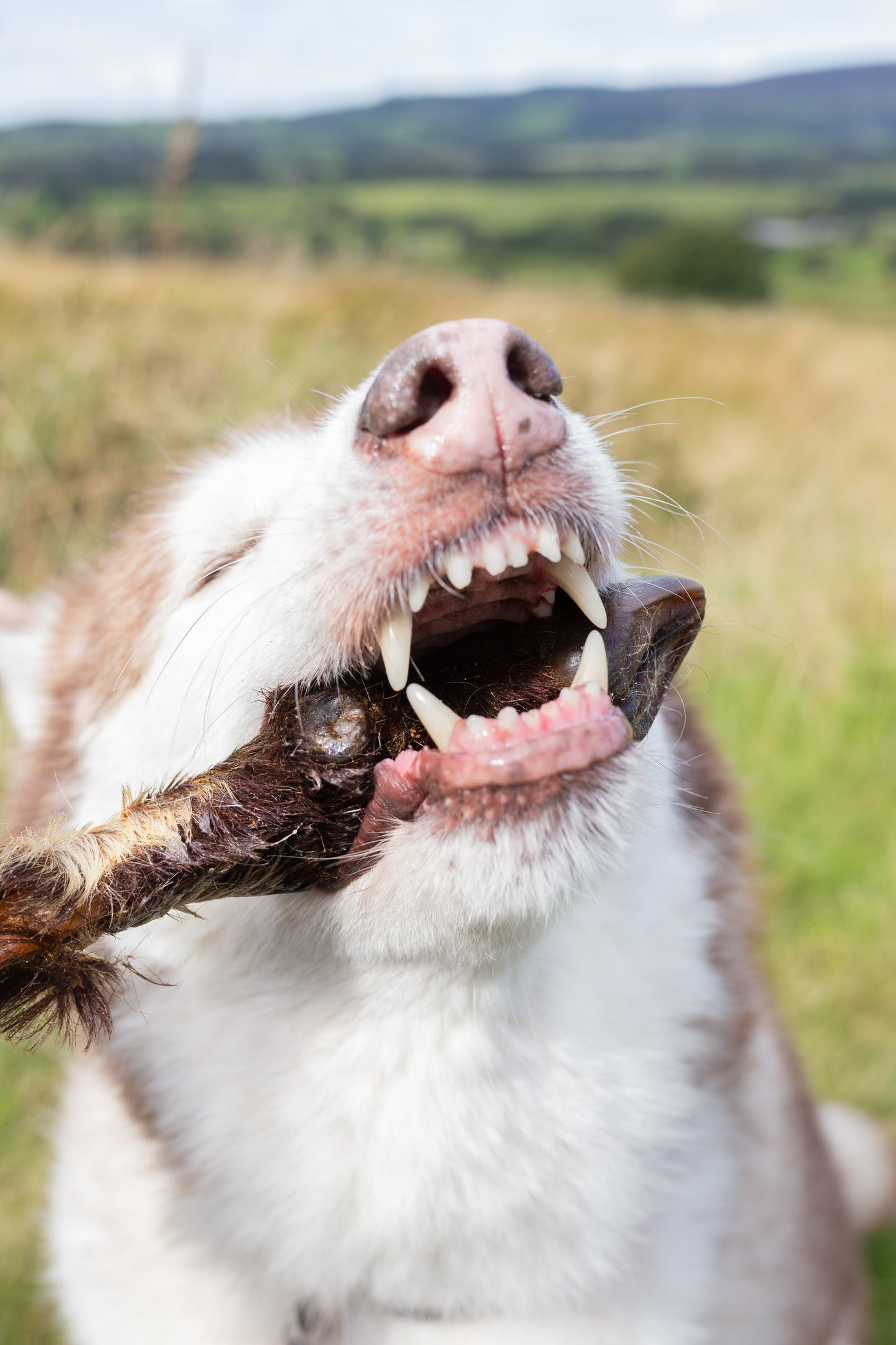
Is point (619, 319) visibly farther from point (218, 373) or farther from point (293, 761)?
point (293, 761)

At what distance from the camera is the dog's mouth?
4.48ft

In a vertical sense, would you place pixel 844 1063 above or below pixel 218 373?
below

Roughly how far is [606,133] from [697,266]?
200ft

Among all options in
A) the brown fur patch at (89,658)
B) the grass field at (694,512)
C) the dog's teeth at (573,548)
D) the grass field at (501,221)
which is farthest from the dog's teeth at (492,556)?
the grass field at (501,221)

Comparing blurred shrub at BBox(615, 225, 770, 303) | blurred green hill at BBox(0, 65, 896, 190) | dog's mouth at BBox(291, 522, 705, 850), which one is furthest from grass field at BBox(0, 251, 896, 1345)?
blurred shrub at BBox(615, 225, 770, 303)

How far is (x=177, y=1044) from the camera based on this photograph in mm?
1820

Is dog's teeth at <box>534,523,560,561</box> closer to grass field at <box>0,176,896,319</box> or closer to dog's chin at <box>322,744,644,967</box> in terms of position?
dog's chin at <box>322,744,644,967</box>

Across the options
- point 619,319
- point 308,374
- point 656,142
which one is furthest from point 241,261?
point 656,142

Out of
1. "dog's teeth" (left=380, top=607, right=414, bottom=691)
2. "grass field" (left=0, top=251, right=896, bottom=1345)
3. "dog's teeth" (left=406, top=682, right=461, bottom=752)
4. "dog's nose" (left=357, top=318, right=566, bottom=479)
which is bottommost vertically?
"grass field" (left=0, top=251, right=896, bottom=1345)

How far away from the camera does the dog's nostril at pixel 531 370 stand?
4.54ft

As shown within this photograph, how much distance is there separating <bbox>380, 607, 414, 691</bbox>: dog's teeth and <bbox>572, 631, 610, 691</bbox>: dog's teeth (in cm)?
21

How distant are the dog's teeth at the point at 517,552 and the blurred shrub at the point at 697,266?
3300 cm

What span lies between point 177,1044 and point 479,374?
116cm

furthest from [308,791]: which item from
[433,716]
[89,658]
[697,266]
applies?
[697,266]
